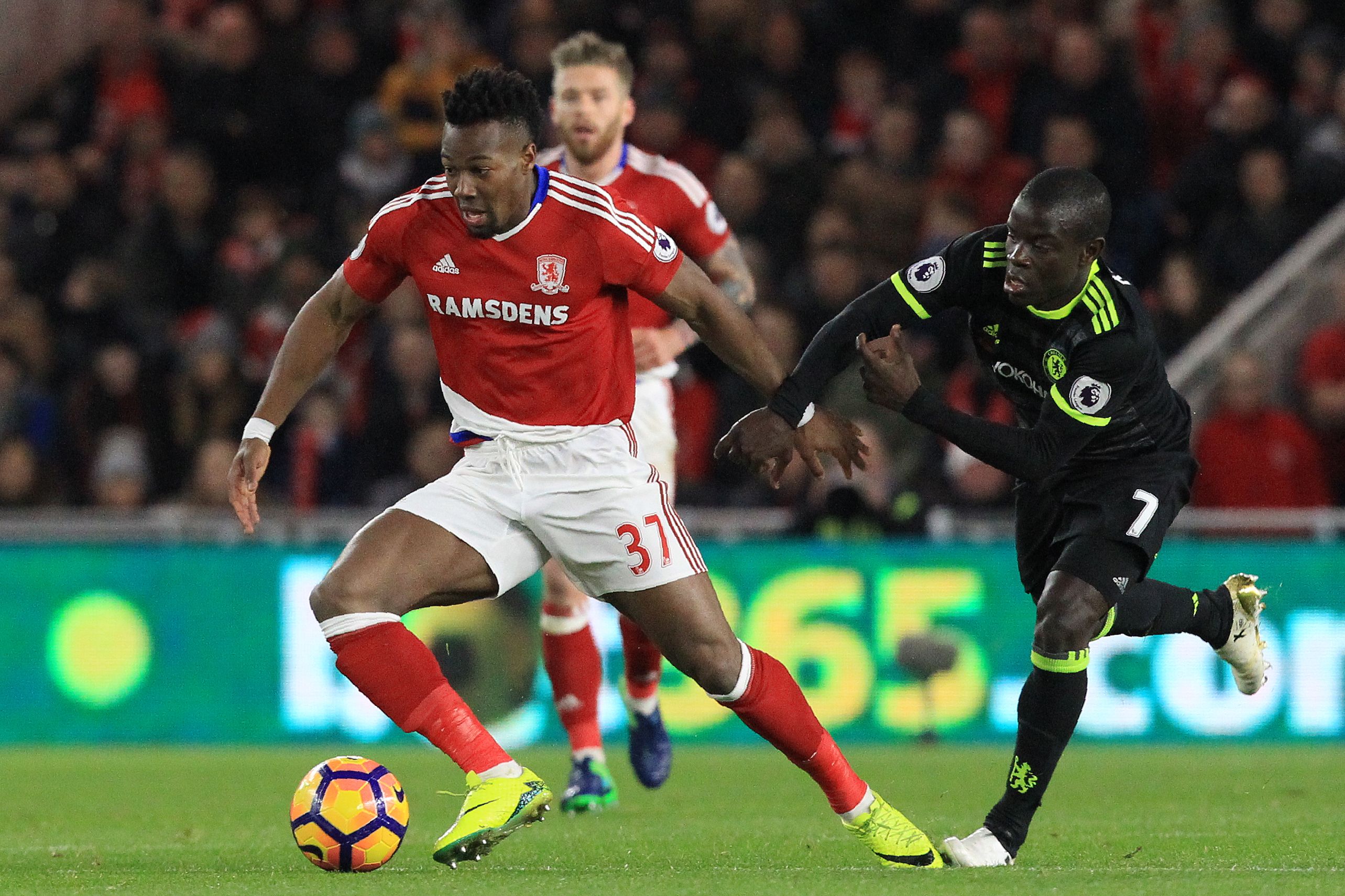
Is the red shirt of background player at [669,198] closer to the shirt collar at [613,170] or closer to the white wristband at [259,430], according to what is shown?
the shirt collar at [613,170]

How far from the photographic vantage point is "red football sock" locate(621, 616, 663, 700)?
7.94m

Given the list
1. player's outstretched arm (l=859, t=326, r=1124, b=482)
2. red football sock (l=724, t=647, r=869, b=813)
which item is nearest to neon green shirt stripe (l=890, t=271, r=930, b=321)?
player's outstretched arm (l=859, t=326, r=1124, b=482)

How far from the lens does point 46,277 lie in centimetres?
1487

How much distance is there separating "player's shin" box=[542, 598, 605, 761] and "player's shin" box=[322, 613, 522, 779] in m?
2.16

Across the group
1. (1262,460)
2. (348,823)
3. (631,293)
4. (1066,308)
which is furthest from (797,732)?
(1262,460)

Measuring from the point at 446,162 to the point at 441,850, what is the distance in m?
1.86

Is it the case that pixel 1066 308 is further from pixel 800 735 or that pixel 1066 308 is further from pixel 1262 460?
pixel 1262 460

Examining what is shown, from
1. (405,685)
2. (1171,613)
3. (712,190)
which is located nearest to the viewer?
(405,685)

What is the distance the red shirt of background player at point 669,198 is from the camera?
7.69m

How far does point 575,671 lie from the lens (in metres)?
7.81

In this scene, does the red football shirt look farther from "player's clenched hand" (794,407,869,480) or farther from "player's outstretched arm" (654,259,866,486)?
"player's clenched hand" (794,407,869,480)

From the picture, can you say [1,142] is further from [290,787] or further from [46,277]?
[290,787]

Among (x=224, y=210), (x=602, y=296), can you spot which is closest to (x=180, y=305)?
(x=224, y=210)

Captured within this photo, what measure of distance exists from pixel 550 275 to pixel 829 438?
3.00ft
